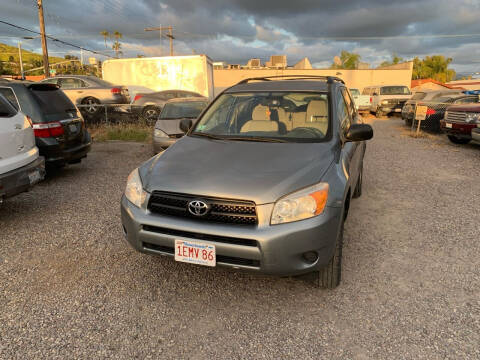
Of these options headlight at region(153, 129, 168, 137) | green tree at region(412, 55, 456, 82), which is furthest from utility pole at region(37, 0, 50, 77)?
green tree at region(412, 55, 456, 82)

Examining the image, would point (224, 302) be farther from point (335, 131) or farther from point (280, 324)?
point (335, 131)

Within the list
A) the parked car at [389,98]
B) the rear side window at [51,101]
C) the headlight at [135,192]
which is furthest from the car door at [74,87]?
the parked car at [389,98]

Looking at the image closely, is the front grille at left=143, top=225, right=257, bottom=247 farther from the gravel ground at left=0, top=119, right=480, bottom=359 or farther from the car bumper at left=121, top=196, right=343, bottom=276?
the gravel ground at left=0, top=119, right=480, bottom=359

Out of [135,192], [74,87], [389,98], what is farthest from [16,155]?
[389,98]

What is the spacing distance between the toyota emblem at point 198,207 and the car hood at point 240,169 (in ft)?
0.23

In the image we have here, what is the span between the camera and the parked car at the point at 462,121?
8.80m

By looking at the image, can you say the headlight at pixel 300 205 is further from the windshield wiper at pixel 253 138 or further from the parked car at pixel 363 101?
the parked car at pixel 363 101

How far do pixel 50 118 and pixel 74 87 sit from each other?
796 cm

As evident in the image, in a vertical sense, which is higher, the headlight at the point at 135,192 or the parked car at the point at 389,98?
the parked car at the point at 389,98

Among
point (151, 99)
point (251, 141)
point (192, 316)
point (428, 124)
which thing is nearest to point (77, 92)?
point (151, 99)

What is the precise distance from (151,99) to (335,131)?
11.6 meters

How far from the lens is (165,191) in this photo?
2.46 m

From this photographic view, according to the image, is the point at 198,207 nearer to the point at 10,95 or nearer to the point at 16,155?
the point at 16,155

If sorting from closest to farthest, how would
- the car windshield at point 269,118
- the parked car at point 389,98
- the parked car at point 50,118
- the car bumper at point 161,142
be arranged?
1. the car windshield at point 269,118
2. the parked car at point 50,118
3. the car bumper at point 161,142
4. the parked car at point 389,98
